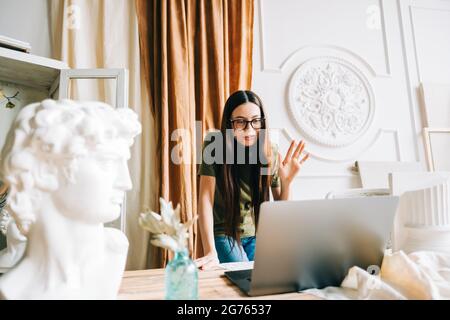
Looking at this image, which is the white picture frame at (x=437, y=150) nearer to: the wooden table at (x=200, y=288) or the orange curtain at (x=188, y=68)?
the orange curtain at (x=188, y=68)

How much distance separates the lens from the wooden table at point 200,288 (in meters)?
0.65

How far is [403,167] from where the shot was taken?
99.9 inches

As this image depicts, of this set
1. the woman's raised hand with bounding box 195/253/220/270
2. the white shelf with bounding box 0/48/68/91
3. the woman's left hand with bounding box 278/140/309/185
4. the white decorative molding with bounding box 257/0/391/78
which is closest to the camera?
the woman's raised hand with bounding box 195/253/220/270

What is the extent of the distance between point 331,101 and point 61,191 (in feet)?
8.20

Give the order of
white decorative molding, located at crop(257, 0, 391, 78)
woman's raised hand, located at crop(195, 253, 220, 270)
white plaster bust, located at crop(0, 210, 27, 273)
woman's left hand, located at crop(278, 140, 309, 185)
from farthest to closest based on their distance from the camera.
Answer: white decorative molding, located at crop(257, 0, 391, 78), woman's left hand, located at crop(278, 140, 309, 185), white plaster bust, located at crop(0, 210, 27, 273), woman's raised hand, located at crop(195, 253, 220, 270)

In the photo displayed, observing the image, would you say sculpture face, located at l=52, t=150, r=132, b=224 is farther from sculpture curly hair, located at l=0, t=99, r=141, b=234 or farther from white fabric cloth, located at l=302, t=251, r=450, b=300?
white fabric cloth, located at l=302, t=251, r=450, b=300

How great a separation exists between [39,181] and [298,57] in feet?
8.12

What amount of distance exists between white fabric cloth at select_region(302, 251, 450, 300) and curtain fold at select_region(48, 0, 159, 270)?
1562mm

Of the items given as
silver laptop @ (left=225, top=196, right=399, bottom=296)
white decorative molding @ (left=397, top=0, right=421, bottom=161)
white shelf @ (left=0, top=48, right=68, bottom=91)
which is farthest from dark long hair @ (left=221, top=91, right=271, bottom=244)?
white decorative molding @ (left=397, top=0, right=421, bottom=161)

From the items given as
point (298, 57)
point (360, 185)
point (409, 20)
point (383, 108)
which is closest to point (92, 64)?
point (298, 57)

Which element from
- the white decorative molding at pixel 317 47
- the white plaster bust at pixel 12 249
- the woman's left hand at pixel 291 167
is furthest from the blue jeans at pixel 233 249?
the white decorative molding at pixel 317 47

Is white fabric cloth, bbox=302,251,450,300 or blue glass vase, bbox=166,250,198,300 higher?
blue glass vase, bbox=166,250,198,300

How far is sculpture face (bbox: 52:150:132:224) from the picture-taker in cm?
53

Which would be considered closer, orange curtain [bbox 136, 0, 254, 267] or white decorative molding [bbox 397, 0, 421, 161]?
orange curtain [bbox 136, 0, 254, 267]
